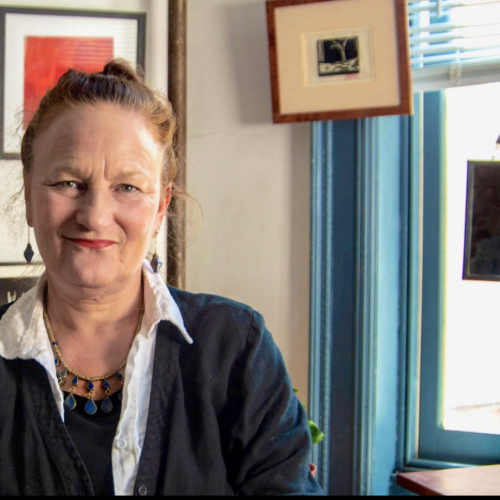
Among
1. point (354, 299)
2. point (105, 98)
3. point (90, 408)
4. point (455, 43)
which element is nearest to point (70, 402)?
point (90, 408)

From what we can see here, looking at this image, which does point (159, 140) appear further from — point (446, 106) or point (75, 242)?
point (446, 106)

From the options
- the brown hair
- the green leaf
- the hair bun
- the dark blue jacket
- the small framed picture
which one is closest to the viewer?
the dark blue jacket

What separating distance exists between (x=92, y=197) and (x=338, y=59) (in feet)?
2.77

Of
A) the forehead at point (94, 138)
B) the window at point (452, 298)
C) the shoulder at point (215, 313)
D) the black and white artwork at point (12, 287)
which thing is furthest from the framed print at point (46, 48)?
the window at point (452, 298)

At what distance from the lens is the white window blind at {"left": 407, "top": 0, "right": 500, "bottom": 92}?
1.43 metres

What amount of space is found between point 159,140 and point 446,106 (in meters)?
0.91

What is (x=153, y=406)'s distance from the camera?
97 centimetres

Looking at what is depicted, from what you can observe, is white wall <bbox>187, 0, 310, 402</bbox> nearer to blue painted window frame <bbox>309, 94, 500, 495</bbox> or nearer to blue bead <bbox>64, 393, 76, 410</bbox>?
blue painted window frame <bbox>309, 94, 500, 495</bbox>

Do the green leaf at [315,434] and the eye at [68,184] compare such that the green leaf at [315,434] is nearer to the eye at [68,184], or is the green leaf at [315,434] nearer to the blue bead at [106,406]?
the blue bead at [106,406]

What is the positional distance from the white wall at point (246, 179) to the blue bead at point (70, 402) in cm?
71

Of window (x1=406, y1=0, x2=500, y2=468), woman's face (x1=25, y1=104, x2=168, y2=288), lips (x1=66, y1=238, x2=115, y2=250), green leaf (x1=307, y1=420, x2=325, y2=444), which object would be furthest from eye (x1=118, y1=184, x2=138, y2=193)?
window (x1=406, y1=0, x2=500, y2=468)

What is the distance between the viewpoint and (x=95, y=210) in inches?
36.9

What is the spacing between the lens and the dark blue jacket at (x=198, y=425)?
36.1 inches

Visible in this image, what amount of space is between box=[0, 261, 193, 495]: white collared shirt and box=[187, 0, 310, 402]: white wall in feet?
1.77
